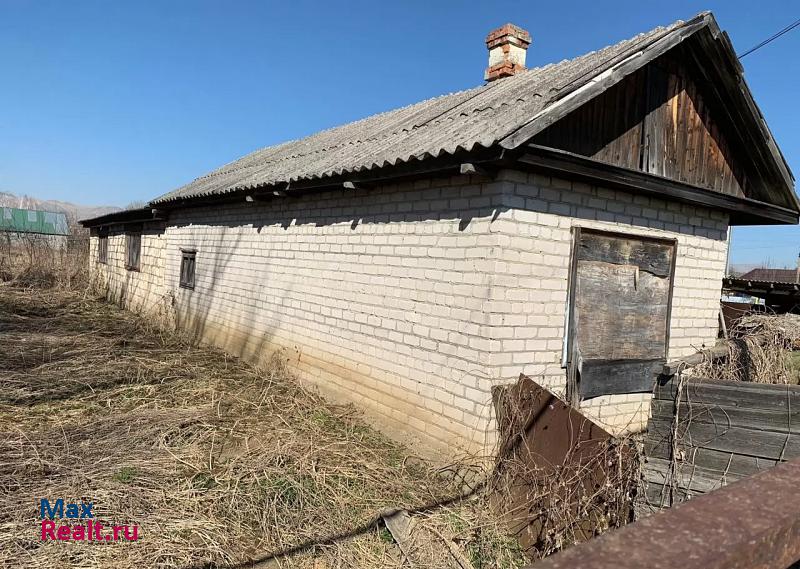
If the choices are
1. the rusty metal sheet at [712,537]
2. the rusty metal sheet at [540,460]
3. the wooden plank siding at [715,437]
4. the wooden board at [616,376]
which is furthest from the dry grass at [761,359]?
the rusty metal sheet at [712,537]

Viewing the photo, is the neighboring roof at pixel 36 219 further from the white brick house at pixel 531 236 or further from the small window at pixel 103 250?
the white brick house at pixel 531 236

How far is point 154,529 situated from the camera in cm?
343

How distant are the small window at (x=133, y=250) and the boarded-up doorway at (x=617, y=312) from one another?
12134mm

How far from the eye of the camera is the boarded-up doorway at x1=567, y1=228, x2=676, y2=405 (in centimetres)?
493

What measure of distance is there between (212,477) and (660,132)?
5547 millimetres

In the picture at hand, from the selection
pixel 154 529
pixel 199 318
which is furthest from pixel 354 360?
pixel 199 318

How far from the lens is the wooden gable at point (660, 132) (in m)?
4.80

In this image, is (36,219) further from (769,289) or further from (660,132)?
(769,289)

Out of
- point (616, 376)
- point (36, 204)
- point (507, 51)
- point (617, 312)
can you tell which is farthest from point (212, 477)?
point (36, 204)

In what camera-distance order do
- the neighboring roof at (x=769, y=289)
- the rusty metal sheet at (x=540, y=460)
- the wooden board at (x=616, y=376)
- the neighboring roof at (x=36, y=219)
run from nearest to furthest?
the rusty metal sheet at (x=540, y=460)
the wooden board at (x=616, y=376)
the neighboring roof at (x=769, y=289)
the neighboring roof at (x=36, y=219)

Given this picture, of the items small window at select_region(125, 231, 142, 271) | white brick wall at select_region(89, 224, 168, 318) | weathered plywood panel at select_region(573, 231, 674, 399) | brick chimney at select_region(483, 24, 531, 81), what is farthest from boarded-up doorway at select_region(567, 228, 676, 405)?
small window at select_region(125, 231, 142, 271)

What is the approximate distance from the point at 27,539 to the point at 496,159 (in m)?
4.15

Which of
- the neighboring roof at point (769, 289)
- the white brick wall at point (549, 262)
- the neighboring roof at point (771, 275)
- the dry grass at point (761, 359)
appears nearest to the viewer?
the white brick wall at point (549, 262)

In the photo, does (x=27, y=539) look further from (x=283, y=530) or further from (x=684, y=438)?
(x=684, y=438)
